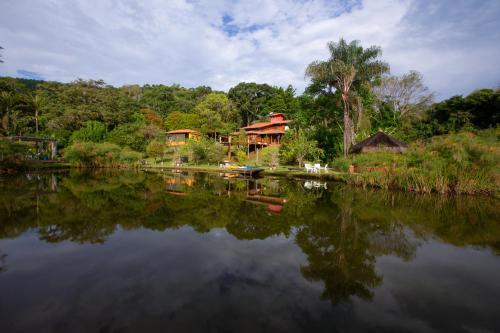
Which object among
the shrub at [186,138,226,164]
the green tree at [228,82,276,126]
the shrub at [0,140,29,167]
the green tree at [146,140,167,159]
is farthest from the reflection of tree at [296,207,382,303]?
the green tree at [228,82,276,126]

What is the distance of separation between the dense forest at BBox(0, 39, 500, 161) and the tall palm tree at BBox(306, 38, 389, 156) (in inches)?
3.2

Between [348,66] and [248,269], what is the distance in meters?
21.2

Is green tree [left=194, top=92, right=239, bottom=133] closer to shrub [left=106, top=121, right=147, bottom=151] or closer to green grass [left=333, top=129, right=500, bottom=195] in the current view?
shrub [left=106, top=121, right=147, bottom=151]

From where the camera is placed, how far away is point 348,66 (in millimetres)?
21875

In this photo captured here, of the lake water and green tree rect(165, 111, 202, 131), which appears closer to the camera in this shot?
the lake water

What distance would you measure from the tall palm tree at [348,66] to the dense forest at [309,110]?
8 centimetres

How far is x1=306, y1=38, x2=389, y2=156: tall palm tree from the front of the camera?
2227 centimetres

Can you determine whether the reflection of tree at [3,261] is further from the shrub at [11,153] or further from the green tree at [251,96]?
the green tree at [251,96]

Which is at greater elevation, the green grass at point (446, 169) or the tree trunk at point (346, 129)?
the tree trunk at point (346, 129)

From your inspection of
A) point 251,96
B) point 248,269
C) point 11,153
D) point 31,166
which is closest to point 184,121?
point 251,96

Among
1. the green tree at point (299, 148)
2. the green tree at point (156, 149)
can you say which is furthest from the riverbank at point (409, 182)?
the green tree at point (156, 149)

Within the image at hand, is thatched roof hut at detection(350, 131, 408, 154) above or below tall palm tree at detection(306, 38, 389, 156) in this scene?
below

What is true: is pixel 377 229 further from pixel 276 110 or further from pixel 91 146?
pixel 276 110

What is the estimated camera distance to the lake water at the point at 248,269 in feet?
11.6
